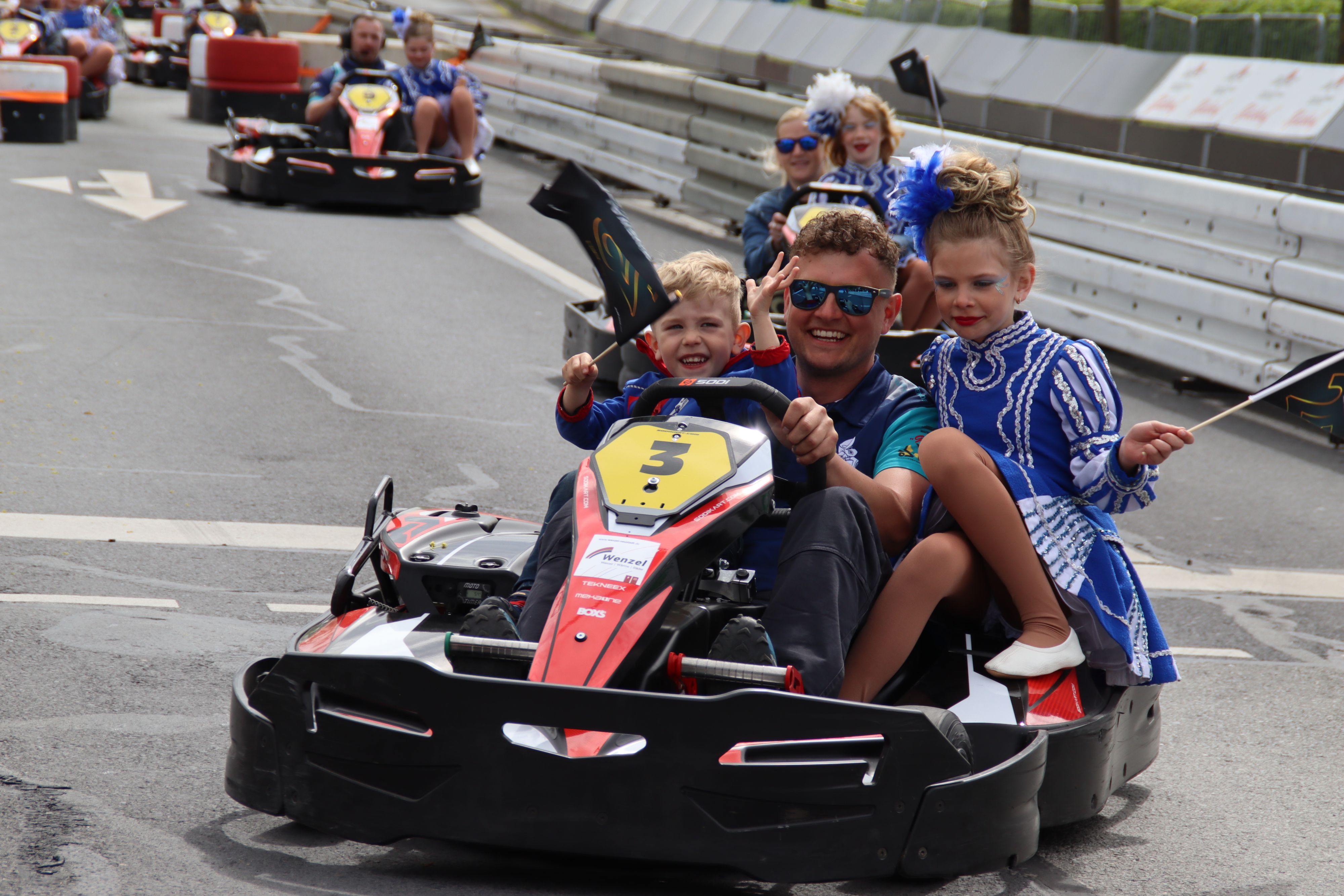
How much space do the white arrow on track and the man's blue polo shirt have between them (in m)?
9.21

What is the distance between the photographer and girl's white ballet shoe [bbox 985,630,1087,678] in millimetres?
3264

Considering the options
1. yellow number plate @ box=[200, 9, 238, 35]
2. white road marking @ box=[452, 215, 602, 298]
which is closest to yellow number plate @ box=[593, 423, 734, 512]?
white road marking @ box=[452, 215, 602, 298]

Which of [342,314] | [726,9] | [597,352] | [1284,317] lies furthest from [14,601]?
[726,9]

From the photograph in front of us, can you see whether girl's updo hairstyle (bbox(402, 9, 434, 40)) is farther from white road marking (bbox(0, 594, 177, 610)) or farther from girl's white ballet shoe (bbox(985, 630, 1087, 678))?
girl's white ballet shoe (bbox(985, 630, 1087, 678))

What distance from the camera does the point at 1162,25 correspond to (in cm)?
1964

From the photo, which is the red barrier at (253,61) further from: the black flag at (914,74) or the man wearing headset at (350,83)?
the black flag at (914,74)

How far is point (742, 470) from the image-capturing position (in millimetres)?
3270

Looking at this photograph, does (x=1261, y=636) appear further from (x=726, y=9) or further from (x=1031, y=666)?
(x=726, y=9)

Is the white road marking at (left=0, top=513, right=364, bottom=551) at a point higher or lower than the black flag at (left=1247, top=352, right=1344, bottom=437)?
lower

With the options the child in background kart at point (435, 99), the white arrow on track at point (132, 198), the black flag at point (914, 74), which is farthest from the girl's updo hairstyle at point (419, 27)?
the black flag at point (914, 74)

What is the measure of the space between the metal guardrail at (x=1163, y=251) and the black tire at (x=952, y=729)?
5209 millimetres

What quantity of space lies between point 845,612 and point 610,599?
503mm

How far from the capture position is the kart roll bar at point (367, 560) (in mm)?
3566

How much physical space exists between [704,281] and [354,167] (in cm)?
928
